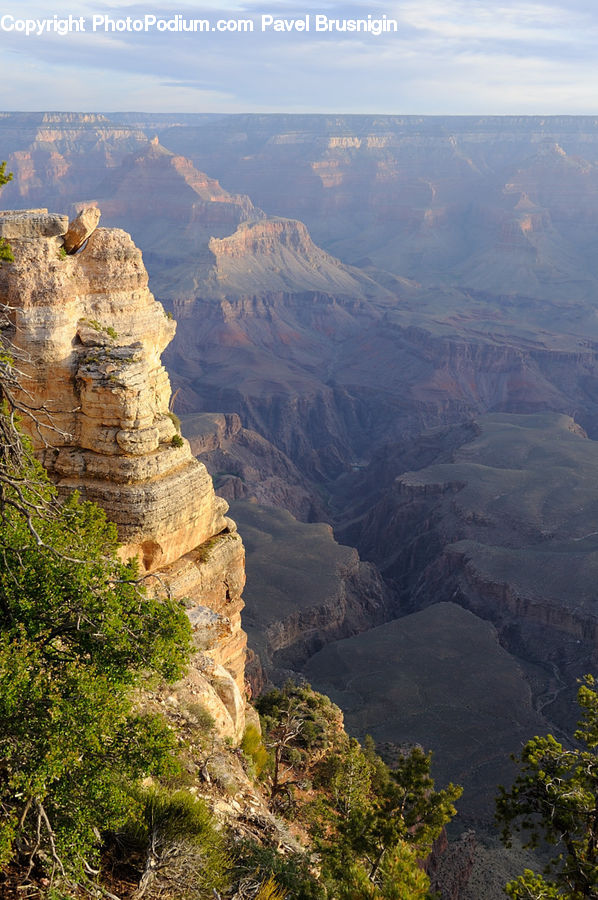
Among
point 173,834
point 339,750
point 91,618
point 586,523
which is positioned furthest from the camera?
point 586,523

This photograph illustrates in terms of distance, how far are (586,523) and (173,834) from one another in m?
66.0

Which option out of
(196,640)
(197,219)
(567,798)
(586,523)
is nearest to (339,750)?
(196,640)

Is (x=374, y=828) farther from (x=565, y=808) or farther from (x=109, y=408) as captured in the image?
(x=109, y=408)

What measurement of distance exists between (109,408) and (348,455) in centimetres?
10763

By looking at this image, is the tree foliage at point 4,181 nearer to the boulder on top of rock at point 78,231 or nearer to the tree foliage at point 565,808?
the boulder on top of rock at point 78,231

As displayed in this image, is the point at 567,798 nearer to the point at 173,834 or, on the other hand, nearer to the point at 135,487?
the point at 173,834

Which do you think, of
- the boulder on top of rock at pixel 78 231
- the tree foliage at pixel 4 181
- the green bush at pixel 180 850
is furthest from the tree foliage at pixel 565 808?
the boulder on top of rock at pixel 78 231

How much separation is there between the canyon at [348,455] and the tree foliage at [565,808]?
888 centimetres

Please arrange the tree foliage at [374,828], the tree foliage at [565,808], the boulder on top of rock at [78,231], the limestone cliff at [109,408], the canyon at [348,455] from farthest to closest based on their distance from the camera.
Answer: the boulder on top of rock at [78,231], the canyon at [348,455], the limestone cliff at [109,408], the tree foliage at [374,828], the tree foliage at [565,808]

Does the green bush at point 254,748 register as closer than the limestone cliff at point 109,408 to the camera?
Yes

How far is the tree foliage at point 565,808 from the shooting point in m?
12.1

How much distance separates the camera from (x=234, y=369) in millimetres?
142500

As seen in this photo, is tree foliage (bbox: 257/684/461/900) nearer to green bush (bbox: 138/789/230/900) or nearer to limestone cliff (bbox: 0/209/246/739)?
green bush (bbox: 138/789/230/900)

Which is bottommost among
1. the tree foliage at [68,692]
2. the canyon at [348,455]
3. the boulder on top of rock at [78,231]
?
the canyon at [348,455]
